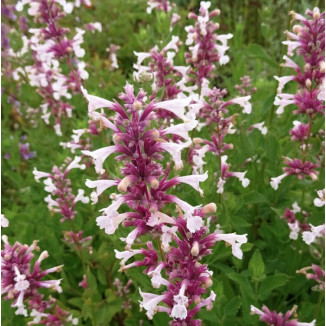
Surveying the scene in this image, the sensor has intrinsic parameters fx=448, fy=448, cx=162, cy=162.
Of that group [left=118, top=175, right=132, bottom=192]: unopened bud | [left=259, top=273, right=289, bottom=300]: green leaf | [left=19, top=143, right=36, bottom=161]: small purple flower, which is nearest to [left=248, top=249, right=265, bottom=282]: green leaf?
[left=259, top=273, right=289, bottom=300]: green leaf

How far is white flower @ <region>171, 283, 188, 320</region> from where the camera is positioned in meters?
1.77

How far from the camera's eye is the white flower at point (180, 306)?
5.80ft

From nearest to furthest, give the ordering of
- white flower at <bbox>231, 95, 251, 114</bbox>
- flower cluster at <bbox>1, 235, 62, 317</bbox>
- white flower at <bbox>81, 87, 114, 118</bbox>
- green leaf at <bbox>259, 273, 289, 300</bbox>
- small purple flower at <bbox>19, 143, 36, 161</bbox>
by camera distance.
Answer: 1. white flower at <bbox>81, 87, 114, 118</bbox>
2. flower cluster at <bbox>1, 235, 62, 317</bbox>
3. green leaf at <bbox>259, 273, 289, 300</bbox>
4. white flower at <bbox>231, 95, 251, 114</bbox>
5. small purple flower at <bbox>19, 143, 36, 161</bbox>

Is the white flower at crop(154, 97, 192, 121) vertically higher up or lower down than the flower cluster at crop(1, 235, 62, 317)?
higher up

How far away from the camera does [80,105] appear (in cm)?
521

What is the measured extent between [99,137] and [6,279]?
61.0 inches

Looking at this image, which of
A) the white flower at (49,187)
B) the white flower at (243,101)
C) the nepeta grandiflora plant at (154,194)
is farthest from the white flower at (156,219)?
the white flower at (49,187)

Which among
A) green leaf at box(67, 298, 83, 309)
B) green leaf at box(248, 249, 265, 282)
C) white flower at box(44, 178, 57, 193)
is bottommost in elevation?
green leaf at box(67, 298, 83, 309)

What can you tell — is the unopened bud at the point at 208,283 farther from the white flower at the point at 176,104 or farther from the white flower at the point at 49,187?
the white flower at the point at 49,187

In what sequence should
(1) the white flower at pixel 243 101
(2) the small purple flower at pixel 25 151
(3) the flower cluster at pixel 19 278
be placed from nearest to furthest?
(3) the flower cluster at pixel 19 278
(1) the white flower at pixel 243 101
(2) the small purple flower at pixel 25 151

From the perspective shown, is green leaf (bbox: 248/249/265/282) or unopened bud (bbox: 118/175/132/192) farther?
green leaf (bbox: 248/249/265/282)

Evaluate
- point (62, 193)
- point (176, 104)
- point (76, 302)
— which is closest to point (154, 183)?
point (176, 104)

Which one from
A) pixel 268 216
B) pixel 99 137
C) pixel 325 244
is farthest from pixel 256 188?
pixel 99 137

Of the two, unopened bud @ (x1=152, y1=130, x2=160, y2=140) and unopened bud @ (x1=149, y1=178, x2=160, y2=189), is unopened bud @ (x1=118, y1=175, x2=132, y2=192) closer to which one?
unopened bud @ (x1=149, y1=178, x2=160, y2=189)
